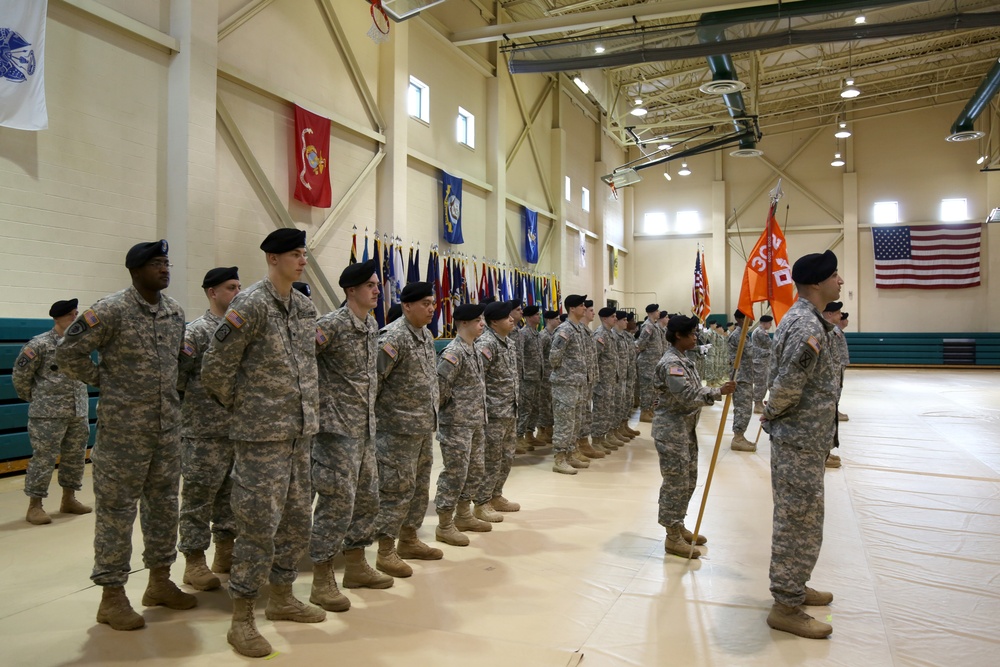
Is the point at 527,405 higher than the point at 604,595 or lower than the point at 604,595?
higher

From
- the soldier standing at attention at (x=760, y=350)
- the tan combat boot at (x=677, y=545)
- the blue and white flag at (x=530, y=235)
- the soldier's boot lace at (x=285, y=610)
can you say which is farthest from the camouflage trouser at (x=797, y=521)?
the blue and white flag at (x=530, y=235)

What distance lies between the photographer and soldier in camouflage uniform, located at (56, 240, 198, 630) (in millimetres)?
3068

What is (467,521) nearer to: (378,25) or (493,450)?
(493,450)

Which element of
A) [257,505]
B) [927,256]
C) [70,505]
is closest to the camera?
[257,505]

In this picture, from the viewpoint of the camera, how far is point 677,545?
173 inches

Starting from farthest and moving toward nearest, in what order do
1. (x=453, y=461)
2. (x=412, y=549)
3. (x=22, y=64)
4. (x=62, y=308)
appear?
(x=22, y=64), (x=62, y=308), (x=453, y=461), (x=412, y=549)

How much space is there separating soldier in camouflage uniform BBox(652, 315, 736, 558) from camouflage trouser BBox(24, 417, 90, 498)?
14.2 ft

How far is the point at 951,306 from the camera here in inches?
870

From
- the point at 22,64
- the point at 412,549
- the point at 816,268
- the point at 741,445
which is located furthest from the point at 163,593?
the point at 741,445

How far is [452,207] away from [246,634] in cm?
1106

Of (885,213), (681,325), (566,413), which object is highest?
(885,213)

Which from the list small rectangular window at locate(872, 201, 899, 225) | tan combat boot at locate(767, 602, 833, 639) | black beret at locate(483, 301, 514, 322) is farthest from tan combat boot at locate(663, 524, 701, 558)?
small rectangular window at locate(872, 201, 899, 225)

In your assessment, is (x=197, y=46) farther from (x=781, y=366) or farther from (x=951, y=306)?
(x=951, y=306)

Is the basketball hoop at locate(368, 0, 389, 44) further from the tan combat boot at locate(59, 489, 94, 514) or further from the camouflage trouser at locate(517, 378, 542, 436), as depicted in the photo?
the tan combat boot at locate(59, 489, 94, 514)
